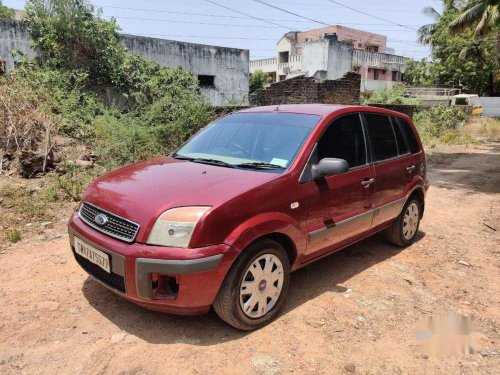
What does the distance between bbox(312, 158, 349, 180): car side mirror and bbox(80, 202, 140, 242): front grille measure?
152 centimetres

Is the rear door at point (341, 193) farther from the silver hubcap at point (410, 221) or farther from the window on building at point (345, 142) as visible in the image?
the silver hubcap at point (410, 221)

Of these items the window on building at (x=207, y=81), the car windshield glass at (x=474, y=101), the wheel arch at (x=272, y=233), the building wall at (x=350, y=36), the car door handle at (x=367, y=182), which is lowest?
the wheel arch at (x=272, y=233)

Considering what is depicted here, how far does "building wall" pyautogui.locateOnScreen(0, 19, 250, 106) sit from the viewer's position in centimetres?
1170

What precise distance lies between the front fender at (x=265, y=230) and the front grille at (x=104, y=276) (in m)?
0.83

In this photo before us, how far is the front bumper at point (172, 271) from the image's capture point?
274 cm

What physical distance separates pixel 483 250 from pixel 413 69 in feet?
138

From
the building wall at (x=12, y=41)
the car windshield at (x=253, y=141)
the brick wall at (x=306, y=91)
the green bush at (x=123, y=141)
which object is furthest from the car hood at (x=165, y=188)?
the brick wall at (x=306, y=91)

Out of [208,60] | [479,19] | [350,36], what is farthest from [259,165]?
[350,36]

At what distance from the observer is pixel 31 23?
38.8ft

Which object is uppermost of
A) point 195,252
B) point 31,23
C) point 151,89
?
point 31,23

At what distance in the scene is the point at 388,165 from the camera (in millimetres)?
4438

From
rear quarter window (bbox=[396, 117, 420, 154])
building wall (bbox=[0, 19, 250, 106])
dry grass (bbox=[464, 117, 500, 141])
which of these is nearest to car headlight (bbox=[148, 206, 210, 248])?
rear quarter window (bbox=[396, 117, 420, 154])

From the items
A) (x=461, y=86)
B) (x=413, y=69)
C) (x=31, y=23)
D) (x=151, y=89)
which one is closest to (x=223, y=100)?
(x=151, y=89)

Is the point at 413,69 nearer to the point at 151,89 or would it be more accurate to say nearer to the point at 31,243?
the point at 151,89
